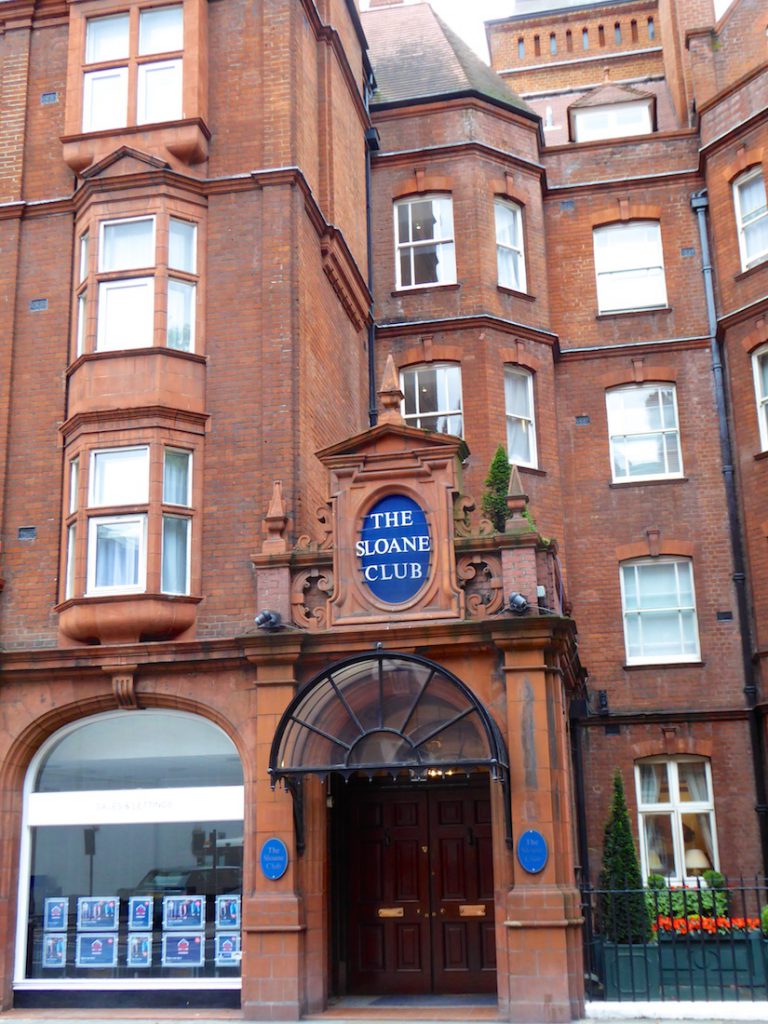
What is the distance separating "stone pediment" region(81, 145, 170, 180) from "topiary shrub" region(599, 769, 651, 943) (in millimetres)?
11841

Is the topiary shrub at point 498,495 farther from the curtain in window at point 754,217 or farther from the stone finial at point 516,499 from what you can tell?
the curtain in window at point 754,217

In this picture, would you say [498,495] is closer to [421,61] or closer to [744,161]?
[744,161]

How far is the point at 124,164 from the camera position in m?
18.1

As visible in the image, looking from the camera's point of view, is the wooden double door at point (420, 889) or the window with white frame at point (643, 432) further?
the window with white frame at point (643, 432)

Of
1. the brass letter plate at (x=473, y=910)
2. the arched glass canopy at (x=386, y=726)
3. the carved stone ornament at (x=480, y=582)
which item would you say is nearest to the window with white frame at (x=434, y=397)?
the carved stone ornament at (x=480, y=582)

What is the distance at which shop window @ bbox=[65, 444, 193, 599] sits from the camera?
1648cm

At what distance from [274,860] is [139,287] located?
842 cm

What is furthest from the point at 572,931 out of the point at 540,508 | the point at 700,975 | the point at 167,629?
the point at 540,508

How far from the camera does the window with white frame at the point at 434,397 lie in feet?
74.1

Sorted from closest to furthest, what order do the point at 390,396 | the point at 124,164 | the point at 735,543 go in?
the point at 390,396 < the point at 124,164 < the point at 735,543

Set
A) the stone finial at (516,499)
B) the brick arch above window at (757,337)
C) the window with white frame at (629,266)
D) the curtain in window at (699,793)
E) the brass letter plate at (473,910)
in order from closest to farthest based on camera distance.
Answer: the stone finial at (516,499), the brass letter plate at (473,910), the curtain in window at (699,793), the brick arch above window at (757,337), the window with white frame at (629,266)

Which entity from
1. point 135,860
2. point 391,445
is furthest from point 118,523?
point 135,860

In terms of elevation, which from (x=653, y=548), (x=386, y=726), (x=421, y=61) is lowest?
(x=386, y=726)

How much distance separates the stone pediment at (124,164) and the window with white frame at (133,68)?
67cm
